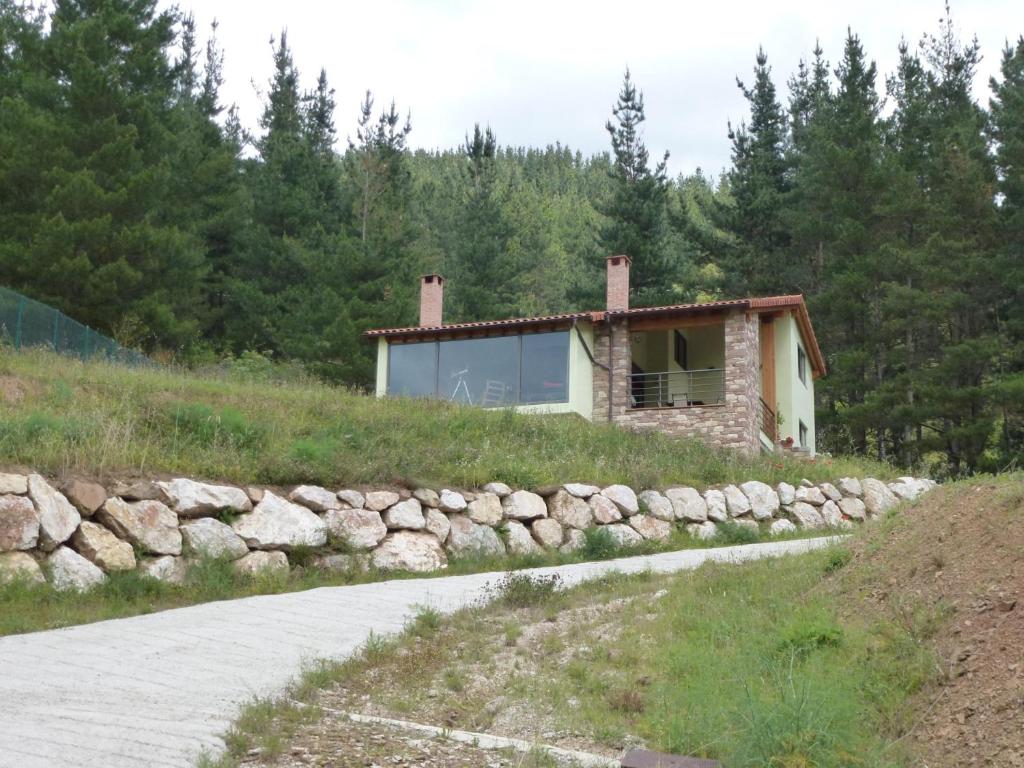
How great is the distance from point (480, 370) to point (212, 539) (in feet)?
41.8

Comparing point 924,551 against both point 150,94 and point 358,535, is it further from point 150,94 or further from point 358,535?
point 150,94

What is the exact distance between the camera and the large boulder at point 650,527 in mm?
15466

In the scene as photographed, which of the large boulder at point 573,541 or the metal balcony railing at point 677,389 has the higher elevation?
the metal balcony railing at point 677,389

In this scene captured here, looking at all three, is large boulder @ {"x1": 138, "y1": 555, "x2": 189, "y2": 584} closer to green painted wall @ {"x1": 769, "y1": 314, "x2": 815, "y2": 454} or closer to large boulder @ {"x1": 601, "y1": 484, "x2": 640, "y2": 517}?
large boulder @ {"x1": 601, "y1": 484, "x2": 640, "y2": 517}

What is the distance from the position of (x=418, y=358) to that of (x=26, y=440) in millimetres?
13504

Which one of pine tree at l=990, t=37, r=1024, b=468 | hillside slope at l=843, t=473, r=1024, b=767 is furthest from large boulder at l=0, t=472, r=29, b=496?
pine tree at l=990, t=37, r=1024, b=468

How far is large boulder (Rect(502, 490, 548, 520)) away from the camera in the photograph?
47.6ft

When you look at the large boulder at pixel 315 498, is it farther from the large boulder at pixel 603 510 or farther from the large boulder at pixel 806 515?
the large boulder at pixel 806 515

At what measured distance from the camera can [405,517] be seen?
1330 cm

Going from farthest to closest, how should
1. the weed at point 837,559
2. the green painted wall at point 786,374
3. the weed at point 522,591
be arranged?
1. the green painted wall at point 786,374
2. the weed at point 522,591
3. the weed at point 837,559

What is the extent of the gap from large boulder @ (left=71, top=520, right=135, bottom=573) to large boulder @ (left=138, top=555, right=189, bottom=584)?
0.16 metres

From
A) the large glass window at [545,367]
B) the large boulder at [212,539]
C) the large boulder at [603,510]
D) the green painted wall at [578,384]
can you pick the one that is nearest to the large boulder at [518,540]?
the large boulder at [603,510]

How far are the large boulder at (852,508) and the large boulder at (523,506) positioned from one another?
6.82m

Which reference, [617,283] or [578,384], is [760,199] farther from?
[578,384]
